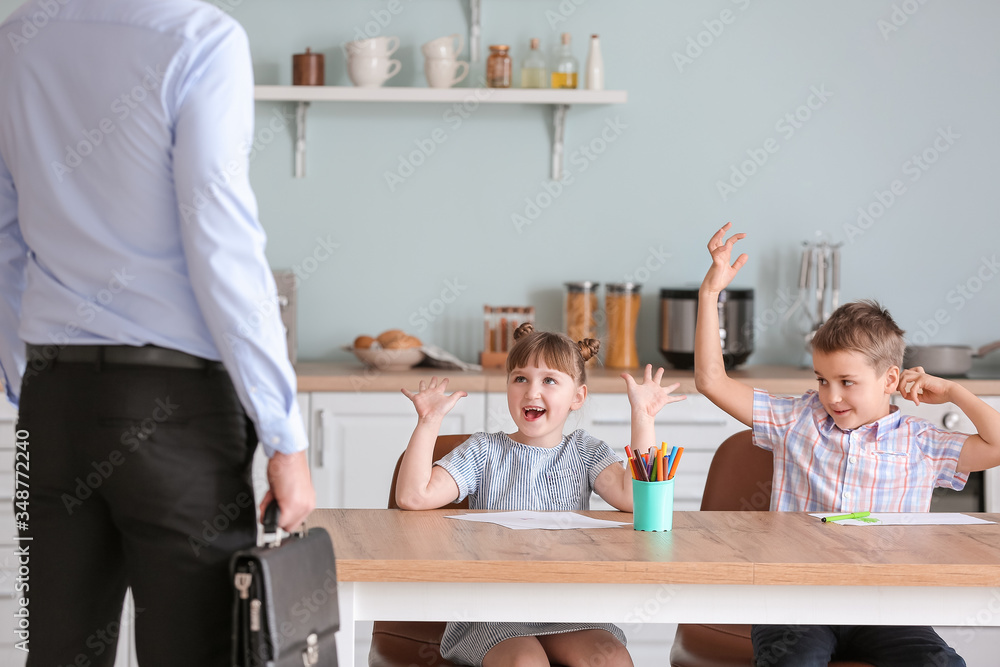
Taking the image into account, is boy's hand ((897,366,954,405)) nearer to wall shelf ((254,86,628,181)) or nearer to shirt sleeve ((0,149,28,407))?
shirt sleeve ((0,149,28,407))

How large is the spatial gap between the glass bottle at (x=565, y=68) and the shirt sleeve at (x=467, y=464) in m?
1.69

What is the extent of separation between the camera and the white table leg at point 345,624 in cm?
125

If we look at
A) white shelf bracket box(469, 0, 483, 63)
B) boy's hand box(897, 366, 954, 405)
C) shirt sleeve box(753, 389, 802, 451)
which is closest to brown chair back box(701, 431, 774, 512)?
shirt sleeve box(753, 389, 802, 451)

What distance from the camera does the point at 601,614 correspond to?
1264mm

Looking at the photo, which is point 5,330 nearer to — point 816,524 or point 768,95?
point 816,524

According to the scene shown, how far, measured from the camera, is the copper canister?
10.5 ft

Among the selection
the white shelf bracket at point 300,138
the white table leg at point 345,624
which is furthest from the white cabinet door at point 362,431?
the white table leg at point 345,624

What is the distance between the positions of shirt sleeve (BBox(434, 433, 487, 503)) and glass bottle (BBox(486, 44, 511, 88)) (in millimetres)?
1693

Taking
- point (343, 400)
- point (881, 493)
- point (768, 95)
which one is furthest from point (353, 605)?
point (768, 95)

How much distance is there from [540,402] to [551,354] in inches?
3.7

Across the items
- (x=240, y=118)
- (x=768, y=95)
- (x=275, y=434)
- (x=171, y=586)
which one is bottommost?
(x=171, y=586)

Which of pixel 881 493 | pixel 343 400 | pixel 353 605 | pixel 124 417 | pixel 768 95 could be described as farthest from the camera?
pixel 768 95

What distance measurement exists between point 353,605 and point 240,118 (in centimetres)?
60

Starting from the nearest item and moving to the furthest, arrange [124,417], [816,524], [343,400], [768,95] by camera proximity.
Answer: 1. [124,417]
2. [816,524]
3. [343,400]
4. [768,95]
